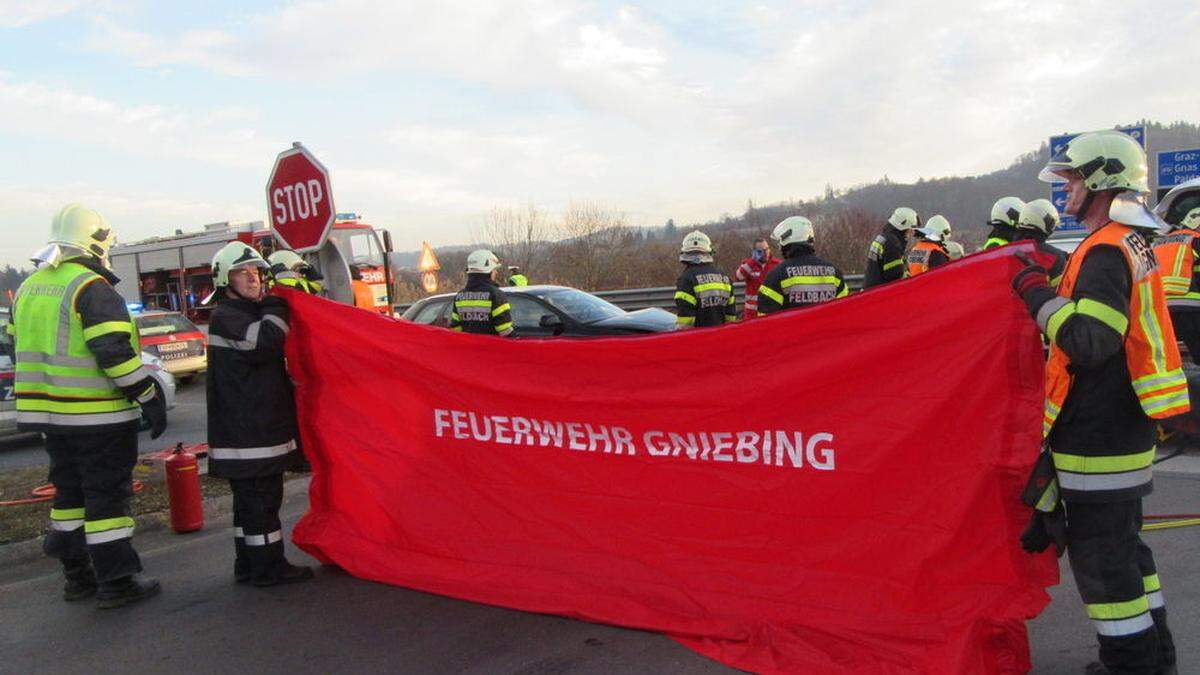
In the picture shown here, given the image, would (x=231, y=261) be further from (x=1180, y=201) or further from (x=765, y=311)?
(x=1180, y=201)

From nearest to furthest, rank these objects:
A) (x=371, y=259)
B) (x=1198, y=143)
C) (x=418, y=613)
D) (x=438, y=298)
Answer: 1. (x=418, y=613)
2. (x=438, y=298)
3. (x=371, y=259)
4. (x=1198, y=143)

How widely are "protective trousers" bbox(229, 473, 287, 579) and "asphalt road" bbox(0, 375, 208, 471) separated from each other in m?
4.91

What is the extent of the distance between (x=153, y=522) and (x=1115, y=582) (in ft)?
20.2

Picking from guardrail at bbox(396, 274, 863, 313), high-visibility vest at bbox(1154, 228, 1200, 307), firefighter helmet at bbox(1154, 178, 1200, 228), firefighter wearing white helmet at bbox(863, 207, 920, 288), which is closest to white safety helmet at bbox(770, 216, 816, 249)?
firefighter wearing white helmet at bbox(863, 207, 920, 288)

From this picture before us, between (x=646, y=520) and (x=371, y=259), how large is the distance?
62.1ft

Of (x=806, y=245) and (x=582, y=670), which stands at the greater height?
(x=806, y=245)

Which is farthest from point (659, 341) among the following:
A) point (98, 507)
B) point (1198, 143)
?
point (1198, 143)

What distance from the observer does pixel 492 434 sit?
4445mm

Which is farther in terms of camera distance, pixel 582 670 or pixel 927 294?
pixel 582 670

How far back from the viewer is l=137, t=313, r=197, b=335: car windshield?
1516cm

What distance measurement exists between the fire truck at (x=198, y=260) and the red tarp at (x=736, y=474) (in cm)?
1399

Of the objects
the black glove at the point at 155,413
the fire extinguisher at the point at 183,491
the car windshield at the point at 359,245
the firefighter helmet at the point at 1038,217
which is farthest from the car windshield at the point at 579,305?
the car windshield at the point at 359,245

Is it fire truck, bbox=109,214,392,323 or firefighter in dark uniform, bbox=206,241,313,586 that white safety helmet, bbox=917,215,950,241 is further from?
fire truck, bbox=109,214,392,323

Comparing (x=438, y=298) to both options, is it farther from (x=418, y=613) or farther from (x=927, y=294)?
(x=927, y=294)
